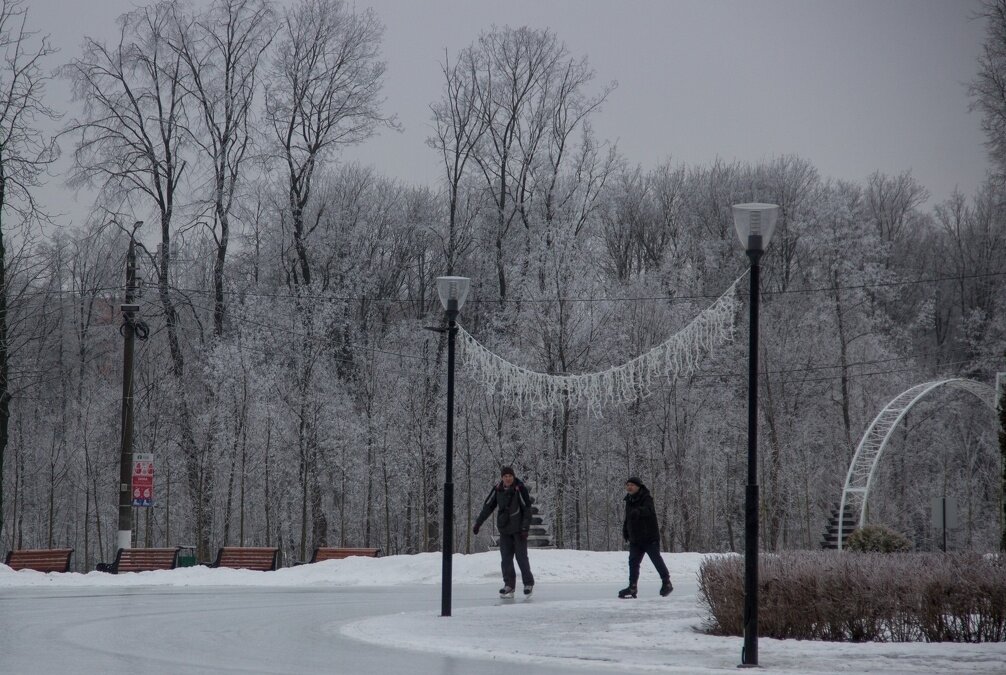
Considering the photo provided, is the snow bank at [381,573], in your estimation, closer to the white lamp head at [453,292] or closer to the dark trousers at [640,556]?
the dark trousers at [640,556]

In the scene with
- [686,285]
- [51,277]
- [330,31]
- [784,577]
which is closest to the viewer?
[784,577]

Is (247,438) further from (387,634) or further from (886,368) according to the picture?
(387,634)

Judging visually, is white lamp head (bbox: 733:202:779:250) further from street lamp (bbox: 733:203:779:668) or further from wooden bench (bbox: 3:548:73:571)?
wooden bench (bbox: 3:548:73:571)

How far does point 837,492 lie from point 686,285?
10.9 metres

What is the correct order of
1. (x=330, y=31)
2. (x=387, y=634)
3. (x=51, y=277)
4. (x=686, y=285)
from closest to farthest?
(x=387, y=634) → (x=51, y=277) → (x=330, y=31) → (x=686, y=285)

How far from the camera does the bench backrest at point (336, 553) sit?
30.3 m

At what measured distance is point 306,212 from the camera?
4469 centimetres

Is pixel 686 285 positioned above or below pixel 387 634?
above

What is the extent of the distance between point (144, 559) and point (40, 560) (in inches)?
100

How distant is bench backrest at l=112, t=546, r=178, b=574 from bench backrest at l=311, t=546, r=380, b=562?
348cm

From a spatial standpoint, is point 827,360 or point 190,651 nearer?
point 190,651

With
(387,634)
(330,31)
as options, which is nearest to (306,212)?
(330,31)

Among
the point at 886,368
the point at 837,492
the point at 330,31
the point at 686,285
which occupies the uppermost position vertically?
the point at 330,31

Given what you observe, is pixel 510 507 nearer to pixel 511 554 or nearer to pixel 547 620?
pixel 511 554
